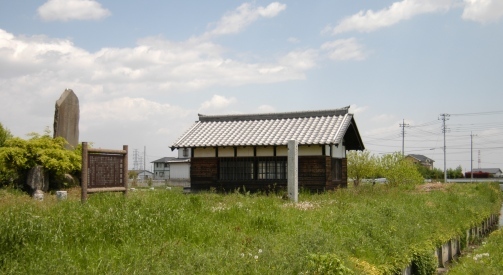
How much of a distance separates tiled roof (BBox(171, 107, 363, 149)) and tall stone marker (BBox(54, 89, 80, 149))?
16.5 ft

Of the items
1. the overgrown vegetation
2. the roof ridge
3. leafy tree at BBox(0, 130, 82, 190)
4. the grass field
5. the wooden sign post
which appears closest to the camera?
the grass field

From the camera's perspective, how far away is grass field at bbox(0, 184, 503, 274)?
21.7ft

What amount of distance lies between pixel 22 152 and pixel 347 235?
13372mm

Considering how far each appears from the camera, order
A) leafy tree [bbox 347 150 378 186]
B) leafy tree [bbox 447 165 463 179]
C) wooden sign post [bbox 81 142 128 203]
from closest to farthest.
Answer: wooden sign post [bbox 81 142 128 203] → leafy tree [bbox 347 150 378 186] → leafy tree [bbox 447 165 463 179]

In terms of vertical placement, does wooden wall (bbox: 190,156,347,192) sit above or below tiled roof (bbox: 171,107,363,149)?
below

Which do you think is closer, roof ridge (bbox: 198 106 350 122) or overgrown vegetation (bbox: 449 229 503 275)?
overgrown vegetation (bbox: 449 229 503 275)

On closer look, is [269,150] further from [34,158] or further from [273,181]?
[34,158]

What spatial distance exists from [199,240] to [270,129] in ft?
53.9

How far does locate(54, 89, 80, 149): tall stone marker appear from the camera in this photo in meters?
20.6

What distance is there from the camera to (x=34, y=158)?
1884 cm

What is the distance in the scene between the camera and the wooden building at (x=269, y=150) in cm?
2283

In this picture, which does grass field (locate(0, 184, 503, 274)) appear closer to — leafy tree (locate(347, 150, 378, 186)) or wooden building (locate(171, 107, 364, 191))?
wooden building (locate(171, 107, 364, 191))

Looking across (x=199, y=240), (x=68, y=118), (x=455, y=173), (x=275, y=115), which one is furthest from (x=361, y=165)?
(x=455, y=173)

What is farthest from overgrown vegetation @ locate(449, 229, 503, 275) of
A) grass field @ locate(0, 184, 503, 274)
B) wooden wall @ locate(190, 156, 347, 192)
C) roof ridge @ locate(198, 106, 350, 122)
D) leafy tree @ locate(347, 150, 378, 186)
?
leafy tree @ locate(347, 150, 378, 186)
